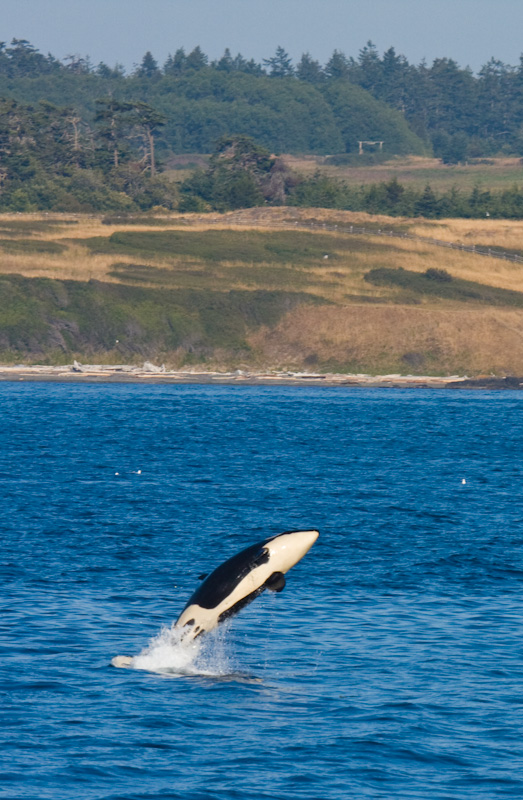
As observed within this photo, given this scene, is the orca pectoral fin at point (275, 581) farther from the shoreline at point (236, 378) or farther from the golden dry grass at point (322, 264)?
the golden dry grass at point (322, 264)

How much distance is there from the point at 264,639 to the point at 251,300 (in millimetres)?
104515

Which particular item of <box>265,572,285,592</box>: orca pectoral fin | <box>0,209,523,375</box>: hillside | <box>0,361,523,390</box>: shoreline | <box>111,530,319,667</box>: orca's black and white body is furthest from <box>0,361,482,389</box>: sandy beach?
<box>265,572,285,592</box>: orca pectoral fin

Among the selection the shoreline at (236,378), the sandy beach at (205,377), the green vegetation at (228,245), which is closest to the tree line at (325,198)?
the green vegetation at (228,245)

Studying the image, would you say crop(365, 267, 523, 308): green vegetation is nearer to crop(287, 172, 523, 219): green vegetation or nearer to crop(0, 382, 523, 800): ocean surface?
crop(287, 172, 523, 219): green vegetation

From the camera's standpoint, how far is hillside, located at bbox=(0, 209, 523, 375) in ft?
400

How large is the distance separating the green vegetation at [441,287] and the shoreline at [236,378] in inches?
756

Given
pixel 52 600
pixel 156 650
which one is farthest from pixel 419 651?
pixel 52 600

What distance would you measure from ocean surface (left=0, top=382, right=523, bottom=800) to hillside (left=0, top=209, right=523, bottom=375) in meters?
62.5

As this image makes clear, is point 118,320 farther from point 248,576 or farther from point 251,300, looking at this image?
point 248,576

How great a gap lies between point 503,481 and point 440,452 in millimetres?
12664

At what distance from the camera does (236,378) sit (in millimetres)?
115625

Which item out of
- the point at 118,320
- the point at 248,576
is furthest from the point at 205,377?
the point at 248,576

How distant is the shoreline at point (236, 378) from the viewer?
11350cm

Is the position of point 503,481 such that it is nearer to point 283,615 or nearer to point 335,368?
point 283,615
